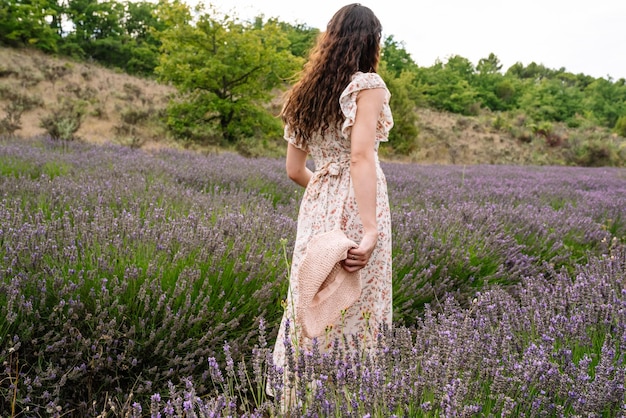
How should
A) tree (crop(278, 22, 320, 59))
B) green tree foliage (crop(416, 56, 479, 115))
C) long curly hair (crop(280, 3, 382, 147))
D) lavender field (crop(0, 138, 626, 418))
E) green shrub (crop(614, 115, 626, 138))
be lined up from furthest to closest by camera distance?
green tree foliage (crop(416, 56, 479, 115)) < green shrub (crop(614, 115, 626, 138)) < tree (crop(278, 22, 320, 59)) < long curly hair (crop(280, 3, 382, 147)) < lavender field (crop(0, 138, 626, 418))

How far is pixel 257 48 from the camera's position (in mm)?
13242

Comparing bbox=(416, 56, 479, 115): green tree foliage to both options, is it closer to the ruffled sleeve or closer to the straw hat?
the ruffled sleeve

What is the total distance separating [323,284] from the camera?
167cm

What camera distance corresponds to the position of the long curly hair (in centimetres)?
192

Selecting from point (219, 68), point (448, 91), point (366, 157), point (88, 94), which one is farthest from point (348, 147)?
point (448, 91)

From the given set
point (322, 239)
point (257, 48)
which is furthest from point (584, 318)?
point (257, 48)

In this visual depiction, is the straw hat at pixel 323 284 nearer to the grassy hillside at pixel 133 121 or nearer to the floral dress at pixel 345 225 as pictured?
the floral dress at pixel 345 225

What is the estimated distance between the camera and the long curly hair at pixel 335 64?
1.92 metres

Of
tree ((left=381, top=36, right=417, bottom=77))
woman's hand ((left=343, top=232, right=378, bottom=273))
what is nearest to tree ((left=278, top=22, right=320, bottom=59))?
tree ((left=381, top=36, right=417, bottom=77))

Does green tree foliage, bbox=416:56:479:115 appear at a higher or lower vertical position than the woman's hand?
higher

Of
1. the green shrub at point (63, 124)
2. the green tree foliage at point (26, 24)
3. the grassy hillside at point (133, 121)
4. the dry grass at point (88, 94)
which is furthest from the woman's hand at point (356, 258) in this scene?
the green tree foliage at point (26, 24)

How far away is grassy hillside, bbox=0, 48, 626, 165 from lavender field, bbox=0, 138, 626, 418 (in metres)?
7.80

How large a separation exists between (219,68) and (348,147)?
11775mm

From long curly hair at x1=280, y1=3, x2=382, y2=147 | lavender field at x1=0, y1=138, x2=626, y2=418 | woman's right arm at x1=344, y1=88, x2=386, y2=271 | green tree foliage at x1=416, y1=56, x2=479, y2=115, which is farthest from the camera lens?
green tree foliage at x1=416, y1=56, x2=479, y2=115
